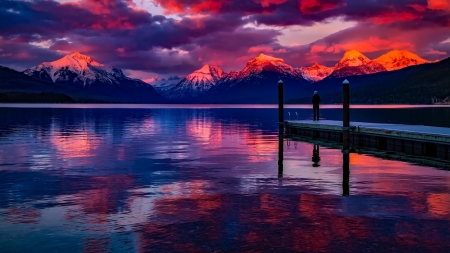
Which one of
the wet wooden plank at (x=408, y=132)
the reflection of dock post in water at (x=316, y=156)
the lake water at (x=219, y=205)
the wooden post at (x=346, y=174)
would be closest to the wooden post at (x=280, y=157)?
the lake water at (x=219, y=205)

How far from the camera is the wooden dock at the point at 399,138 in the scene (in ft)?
102

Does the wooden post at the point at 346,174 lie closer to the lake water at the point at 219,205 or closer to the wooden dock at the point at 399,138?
the lake water at the point at 219,205

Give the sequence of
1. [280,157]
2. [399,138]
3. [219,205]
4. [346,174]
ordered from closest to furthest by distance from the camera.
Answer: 1. [219,205]
2. [346,174]
3. [280,157]
4. [399,138]

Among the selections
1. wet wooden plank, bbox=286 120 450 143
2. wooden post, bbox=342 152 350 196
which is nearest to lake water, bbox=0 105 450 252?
wooden post, bbox=342 152 350 196

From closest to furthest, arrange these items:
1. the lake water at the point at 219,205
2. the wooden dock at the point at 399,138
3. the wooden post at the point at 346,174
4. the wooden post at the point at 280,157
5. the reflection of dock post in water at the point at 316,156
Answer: the lake water at the point at 219,205 < the wooden post at the point at 346,174 < the wooden post at the point at 280,157 < the reflection of dock post in water at the point at 316,156 < the wooden dock at the point at 399,138

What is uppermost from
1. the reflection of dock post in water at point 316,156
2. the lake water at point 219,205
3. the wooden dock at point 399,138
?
the wooden dock at point 399,138

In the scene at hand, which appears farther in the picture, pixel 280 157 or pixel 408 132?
pixel 408 132

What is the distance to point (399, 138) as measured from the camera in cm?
3459

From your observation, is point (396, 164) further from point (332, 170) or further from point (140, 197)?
point (140, 197)

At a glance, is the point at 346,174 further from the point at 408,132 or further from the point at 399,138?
the point at 399,138

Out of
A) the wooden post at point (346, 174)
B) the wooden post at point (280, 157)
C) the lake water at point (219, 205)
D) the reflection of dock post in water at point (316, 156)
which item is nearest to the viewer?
the lake water at point (219, 205)

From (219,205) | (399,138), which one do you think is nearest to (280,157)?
(399,138)

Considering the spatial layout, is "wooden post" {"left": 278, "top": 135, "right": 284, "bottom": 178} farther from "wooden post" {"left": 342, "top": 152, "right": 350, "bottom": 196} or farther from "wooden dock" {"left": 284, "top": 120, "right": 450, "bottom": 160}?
"wooden dock" {"left": 284, "top": 120, "right": 450, "bottom": 160}

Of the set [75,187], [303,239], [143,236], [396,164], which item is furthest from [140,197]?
[396,164]
